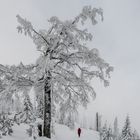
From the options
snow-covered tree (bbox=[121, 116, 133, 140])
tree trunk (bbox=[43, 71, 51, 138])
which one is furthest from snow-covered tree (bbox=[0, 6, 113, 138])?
snow-covered tree (bbox=[121, 116, 133, 140])

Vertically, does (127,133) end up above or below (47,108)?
below

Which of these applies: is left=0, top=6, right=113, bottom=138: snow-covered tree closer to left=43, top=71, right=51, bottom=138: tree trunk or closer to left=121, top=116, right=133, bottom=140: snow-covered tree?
left=43, top=71, right=51, bottom=138: tree trunk

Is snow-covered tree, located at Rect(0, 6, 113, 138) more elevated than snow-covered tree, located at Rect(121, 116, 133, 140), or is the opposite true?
snow-covered tree, located at Rect(0, 6, 113, 138)

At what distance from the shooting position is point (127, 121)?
2077 inches

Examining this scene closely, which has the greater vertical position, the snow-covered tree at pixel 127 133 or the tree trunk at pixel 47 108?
the tree trunk at pixel 47 108

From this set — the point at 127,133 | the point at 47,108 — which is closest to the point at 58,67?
the point at 47,108

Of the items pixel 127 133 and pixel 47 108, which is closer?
pixel 47 108

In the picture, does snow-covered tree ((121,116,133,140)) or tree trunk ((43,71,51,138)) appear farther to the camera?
snow-covered tree ((121,116,133,140))

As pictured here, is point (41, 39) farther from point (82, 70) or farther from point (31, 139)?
point (31, 139)

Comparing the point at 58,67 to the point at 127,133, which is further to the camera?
the point at 127,133

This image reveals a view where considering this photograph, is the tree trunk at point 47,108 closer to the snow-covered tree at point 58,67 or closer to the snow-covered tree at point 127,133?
the snow-covered tree at point 58,67

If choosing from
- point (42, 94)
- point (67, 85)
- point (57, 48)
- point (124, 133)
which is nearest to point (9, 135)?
point (42, 94)

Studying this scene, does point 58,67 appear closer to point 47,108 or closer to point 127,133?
point 47,108

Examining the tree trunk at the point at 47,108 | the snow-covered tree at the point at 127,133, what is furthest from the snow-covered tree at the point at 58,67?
the snow-covered tree at the point at 127,133
